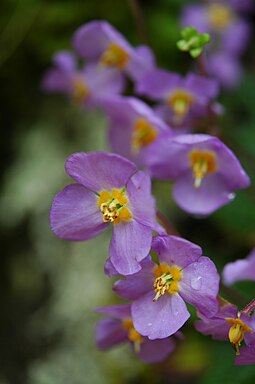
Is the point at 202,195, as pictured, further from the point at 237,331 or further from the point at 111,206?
the point at 237,331

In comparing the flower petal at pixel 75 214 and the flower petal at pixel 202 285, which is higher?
the flower petal at pixel 75 214

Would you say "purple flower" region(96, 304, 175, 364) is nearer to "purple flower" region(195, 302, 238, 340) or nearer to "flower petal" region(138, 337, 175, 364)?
"flower petal" region(138, 337, 175, 364)

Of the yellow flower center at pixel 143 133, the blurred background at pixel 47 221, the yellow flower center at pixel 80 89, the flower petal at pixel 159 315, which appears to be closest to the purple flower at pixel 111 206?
the flower petal at pixel 159 315

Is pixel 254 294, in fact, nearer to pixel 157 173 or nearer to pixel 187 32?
pixel 157 173

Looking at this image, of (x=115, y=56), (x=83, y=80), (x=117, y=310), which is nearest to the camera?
(x=117, y=310)

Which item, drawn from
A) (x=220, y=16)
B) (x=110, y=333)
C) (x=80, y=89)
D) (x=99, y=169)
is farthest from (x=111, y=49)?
(x=220, y=16)

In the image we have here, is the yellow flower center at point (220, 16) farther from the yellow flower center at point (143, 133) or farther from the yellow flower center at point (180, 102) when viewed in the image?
the yellow flower center at point (143, 133)

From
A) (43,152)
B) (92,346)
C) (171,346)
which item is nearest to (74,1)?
(43,152)
